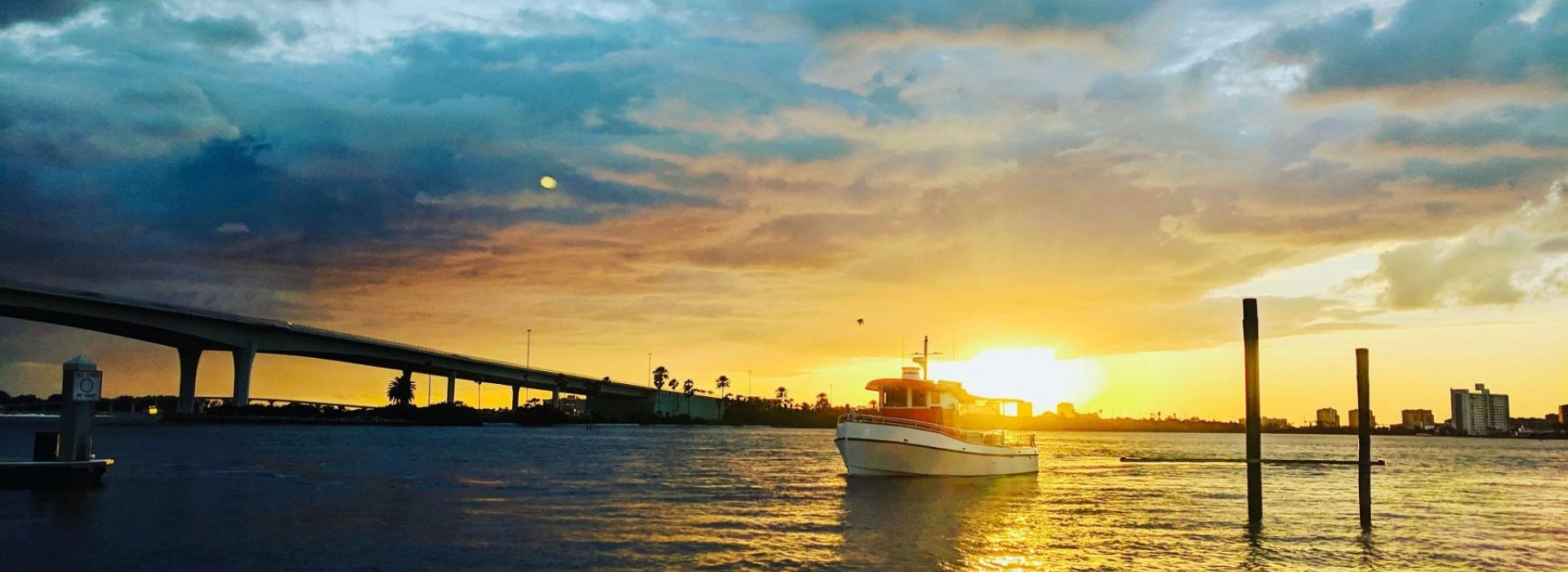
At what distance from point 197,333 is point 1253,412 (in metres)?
126

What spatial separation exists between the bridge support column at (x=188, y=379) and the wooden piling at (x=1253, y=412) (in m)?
141

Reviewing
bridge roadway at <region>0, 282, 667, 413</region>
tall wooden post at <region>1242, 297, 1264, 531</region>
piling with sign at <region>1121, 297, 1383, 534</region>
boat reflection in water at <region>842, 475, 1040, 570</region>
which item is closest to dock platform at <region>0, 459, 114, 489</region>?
boat reflection in water at <region>842, 475, 1040, 570</region>

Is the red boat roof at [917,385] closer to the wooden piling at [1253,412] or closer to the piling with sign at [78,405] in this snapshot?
the wooden piling at [1253,412]

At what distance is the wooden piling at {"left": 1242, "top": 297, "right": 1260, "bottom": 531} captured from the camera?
3666cm

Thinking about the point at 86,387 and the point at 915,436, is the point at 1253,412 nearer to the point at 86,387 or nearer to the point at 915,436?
the point at 915,436

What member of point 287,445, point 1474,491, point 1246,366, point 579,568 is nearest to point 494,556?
point 579,568

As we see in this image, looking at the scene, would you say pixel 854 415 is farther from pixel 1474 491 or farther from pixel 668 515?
pixel 1474 491

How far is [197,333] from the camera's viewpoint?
13050 centimetres

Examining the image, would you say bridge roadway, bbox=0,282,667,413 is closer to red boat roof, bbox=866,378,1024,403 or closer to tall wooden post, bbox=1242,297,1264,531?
red boat roof, bbox=866,378,1024,403

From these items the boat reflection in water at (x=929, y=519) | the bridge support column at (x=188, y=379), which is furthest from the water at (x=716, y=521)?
the bridge support column at (x=188, y=379)

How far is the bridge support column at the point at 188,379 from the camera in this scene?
146 meters

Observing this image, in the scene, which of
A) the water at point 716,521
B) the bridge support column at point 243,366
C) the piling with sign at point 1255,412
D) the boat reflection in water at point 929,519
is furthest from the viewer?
the bridge support column at point 243,366

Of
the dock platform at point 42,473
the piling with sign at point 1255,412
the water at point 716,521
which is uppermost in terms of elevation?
the piling with sign at point 1255,412

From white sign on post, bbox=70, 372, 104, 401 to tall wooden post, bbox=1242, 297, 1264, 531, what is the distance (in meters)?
39.2
